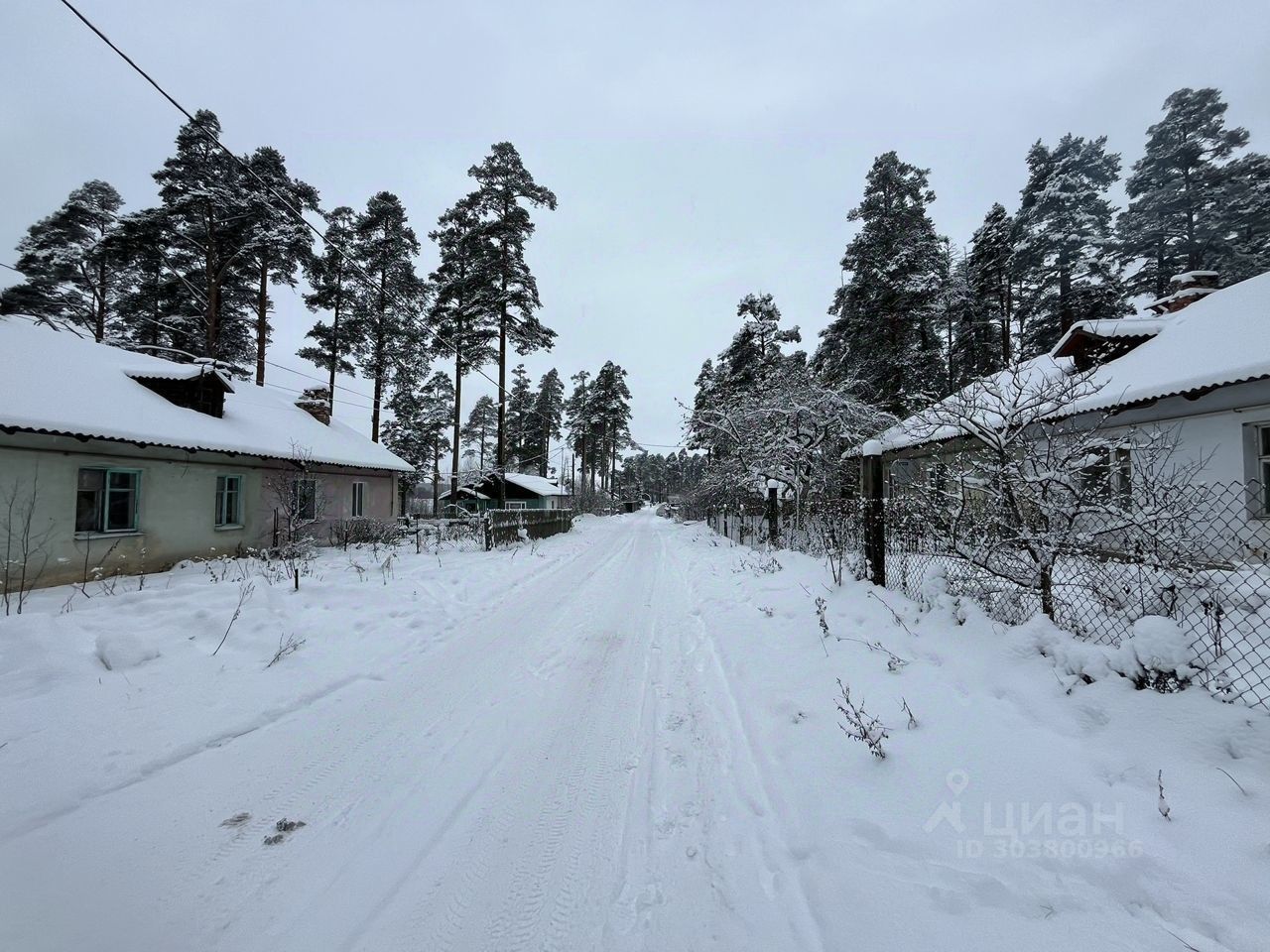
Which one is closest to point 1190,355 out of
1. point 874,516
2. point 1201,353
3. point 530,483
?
point 1201,353

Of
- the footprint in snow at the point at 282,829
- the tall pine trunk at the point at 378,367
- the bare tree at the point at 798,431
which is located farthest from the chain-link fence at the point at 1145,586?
the tall pine trunk at the point at 378,367

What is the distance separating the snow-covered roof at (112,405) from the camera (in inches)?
350

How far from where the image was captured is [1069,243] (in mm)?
21344

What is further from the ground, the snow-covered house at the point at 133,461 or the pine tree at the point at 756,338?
the pine tree at the point at 756,338

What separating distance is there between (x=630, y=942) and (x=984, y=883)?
1.55 m

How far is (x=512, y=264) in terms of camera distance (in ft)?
69.5

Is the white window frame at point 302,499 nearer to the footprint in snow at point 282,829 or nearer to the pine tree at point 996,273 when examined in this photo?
the footprint in snow at point 282,829

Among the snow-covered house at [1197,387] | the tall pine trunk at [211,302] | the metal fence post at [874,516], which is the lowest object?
the metal fence post at [874,516]

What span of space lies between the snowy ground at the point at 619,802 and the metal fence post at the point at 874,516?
1025mm

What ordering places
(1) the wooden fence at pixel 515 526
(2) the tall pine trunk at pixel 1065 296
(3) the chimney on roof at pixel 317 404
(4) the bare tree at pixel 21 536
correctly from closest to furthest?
(4) the bare tree at pixel 21 536
(1) the wooden fence at pixel 515 526
(3) the chimney on roof at pixel 317 404
(2) the tall pine trunk at pixel 1065 296

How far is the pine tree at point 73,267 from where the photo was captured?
20998 millimetres

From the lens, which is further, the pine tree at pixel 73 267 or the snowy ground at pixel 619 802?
the pine tree at pixel 73 267

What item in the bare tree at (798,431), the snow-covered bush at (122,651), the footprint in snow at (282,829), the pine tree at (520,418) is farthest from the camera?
the pine tree at (520,418)

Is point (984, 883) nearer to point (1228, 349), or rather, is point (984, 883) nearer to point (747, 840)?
point (747, 840)
